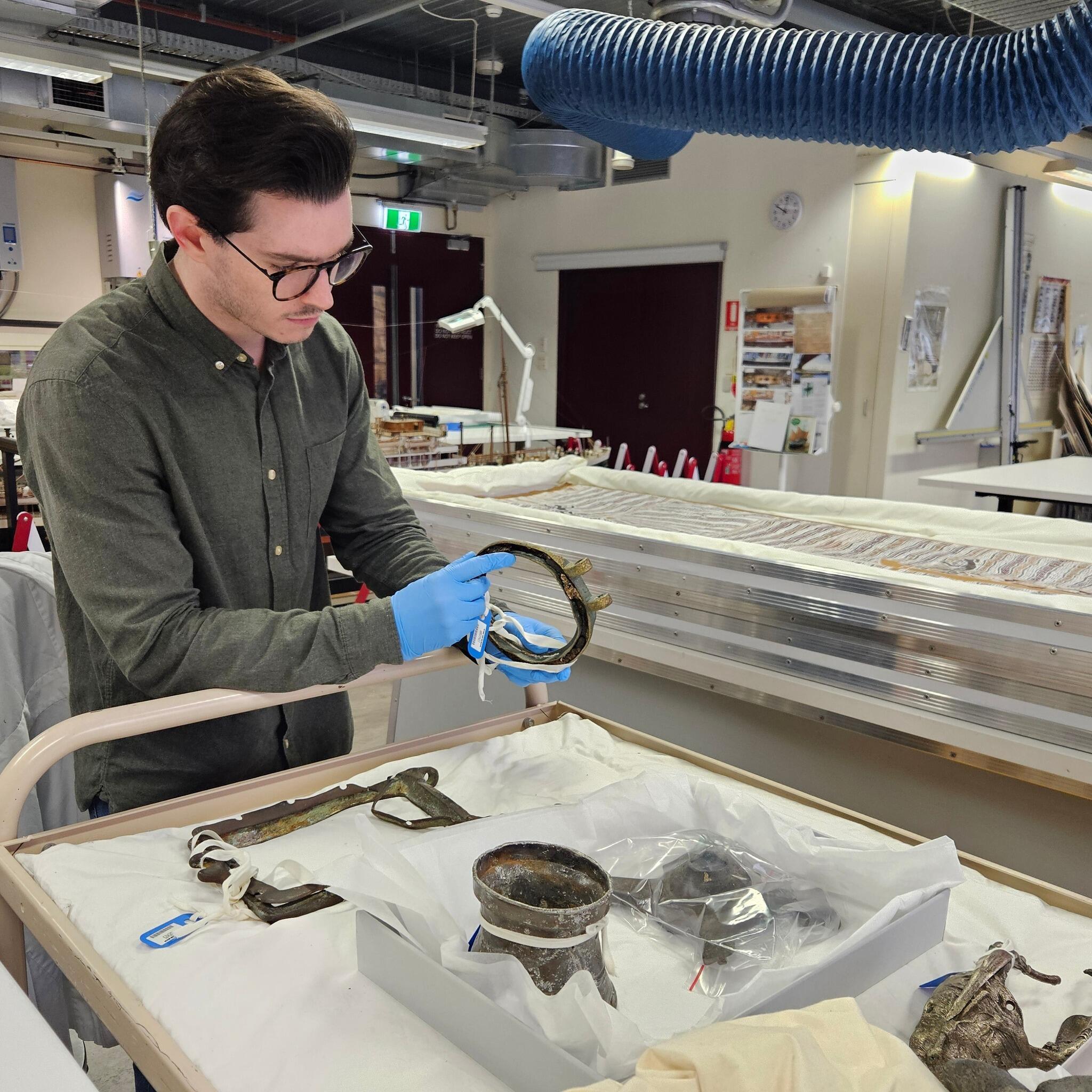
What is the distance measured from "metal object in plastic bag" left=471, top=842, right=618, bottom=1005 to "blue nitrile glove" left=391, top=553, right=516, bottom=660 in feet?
1.34

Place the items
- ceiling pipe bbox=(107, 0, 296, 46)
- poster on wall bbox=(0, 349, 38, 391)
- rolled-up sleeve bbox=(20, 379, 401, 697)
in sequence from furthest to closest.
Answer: poster on wall bbox=(0, 349, 38, 391) < ceiling pipe bbox=(107, 0, 296, 46) < rolled-up sleeve bbox=(20, 379, 401, 697)

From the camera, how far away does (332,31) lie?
536 centimetres

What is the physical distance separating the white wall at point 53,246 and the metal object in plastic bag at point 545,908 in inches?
276

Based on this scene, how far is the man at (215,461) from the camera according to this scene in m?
1.19

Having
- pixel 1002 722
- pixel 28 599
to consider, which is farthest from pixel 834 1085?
A: pixel 28 599

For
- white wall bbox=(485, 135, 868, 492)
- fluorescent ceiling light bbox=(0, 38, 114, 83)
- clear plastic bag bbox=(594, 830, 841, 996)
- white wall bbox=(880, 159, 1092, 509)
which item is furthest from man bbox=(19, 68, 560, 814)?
white wall bbox=(485, 135, 868, 492)

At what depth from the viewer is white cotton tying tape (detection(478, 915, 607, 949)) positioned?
0.82 meters

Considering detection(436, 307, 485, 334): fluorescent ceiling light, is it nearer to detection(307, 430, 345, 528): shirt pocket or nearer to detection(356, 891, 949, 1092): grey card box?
detection(307, 430, 345, 528): shirt pocket

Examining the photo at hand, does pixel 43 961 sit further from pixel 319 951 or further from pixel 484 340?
pixel 484 340

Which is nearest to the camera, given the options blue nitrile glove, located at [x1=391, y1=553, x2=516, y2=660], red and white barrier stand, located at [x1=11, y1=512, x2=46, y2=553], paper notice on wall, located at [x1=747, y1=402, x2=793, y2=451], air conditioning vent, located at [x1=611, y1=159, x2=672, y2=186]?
blue nitrile glove, located at [x1=391, y1=553, x2=516, y2=660]

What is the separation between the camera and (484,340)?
927 cm

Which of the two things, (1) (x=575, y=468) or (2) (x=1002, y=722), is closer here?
(2) (x=1002, y=722)

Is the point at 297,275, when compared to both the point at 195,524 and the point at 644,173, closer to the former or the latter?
the point at 195,524

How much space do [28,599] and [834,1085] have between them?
1.47m
